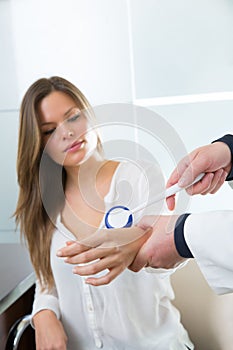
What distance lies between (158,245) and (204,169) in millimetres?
95

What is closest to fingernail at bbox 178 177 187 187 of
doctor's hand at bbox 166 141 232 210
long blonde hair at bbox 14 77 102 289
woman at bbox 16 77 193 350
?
doctor's hand at bbox 166 141 232 210

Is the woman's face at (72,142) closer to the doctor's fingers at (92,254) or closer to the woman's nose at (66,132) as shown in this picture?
the woman's nose at (66,132)

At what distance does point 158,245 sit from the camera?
44 centimetres

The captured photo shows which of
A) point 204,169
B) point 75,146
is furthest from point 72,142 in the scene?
point 204,169

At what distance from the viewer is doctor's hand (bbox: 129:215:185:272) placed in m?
0.43

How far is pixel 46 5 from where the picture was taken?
51.4 inches

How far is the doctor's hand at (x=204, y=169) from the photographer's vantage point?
428 mm

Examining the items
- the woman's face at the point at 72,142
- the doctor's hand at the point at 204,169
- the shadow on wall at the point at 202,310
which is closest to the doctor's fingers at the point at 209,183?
the doctor's hand at the point at 204,169

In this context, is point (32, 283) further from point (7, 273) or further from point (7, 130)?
point (7, 130)

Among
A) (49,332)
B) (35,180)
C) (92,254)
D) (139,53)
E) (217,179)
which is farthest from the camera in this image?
(139,53)

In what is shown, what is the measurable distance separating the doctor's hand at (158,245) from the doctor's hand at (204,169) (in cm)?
3

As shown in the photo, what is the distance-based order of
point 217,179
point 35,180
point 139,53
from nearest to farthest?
point 217,179 → point 35,180 → point 139,53

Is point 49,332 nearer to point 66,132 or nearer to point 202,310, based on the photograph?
point 202,310

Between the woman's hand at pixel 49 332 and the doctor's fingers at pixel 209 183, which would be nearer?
the doctor's fingers at pixel 209 183
